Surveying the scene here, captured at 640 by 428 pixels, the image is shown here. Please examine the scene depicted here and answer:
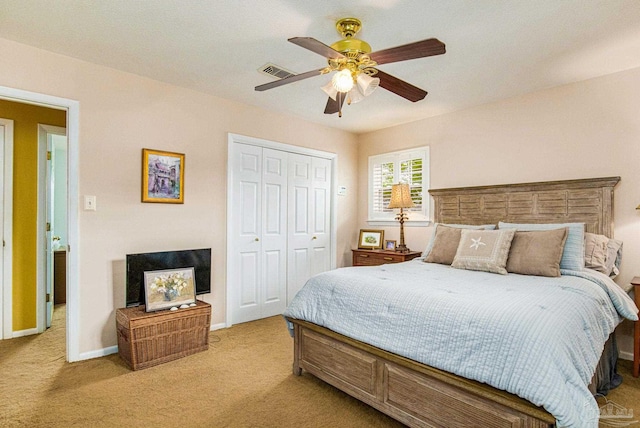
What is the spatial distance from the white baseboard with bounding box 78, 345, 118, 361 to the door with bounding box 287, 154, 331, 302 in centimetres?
197

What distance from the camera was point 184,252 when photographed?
3254 millimetres

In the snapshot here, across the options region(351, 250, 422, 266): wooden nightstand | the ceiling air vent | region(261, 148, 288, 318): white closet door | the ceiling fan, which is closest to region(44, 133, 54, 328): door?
region(261, 148, 288, 318): white closet door

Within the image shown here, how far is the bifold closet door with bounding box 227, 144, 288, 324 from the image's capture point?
3.86 m

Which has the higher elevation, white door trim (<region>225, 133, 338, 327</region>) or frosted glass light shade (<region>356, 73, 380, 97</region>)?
frosted glass light shade (<region>356, 73, 380, 97</region>)

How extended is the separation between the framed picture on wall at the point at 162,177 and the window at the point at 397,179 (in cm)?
265

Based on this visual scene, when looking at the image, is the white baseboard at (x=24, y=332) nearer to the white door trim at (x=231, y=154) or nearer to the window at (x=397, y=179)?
the white door trim at (x=231, y=154)

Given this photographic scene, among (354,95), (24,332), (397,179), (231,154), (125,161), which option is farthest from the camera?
(397,179)

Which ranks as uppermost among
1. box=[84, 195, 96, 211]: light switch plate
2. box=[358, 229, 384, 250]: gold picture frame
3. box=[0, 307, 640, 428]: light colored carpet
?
box=[84, 195, 96, 211]: light switch plate

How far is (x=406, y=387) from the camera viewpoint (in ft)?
6.17

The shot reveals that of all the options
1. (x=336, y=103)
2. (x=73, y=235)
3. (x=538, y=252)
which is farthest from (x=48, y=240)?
(x=538, y=252)

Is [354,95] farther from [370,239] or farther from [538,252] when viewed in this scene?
[370,239]

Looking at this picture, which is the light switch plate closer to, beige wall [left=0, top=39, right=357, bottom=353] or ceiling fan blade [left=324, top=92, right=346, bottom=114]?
beige wall [left=0, top=39, right=357, bottom=353]

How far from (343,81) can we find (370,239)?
9.96ft

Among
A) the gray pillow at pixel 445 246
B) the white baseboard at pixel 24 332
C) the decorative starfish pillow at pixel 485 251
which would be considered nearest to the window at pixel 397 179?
the gray pillow at pixel 445 246
